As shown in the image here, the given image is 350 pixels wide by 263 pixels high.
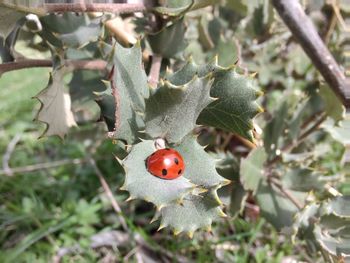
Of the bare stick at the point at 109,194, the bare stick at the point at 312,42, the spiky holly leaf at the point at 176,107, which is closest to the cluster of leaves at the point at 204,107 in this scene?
the spiky holly leaf at the point at 176,107

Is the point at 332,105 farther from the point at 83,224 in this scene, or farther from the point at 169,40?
the point at 83,224

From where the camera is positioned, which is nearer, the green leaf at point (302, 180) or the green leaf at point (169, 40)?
the green leaf at point (169, 40)

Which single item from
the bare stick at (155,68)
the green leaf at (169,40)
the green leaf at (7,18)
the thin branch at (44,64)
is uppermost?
the green leaf at (7,18)

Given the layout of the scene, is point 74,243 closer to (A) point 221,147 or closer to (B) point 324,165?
(A) point 221,147

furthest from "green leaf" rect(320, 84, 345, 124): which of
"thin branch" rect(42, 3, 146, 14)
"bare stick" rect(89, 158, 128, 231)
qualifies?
"bare stick" rect(89, 158, 128, 231)

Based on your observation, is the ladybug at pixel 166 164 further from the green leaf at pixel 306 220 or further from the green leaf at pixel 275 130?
the green leaf at pixel 275 130

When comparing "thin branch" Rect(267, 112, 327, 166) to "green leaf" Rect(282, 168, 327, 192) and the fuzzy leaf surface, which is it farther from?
the fuzzy leaf surface

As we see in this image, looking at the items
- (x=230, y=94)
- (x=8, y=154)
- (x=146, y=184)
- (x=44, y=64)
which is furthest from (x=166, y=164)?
(x=8, y=154)
